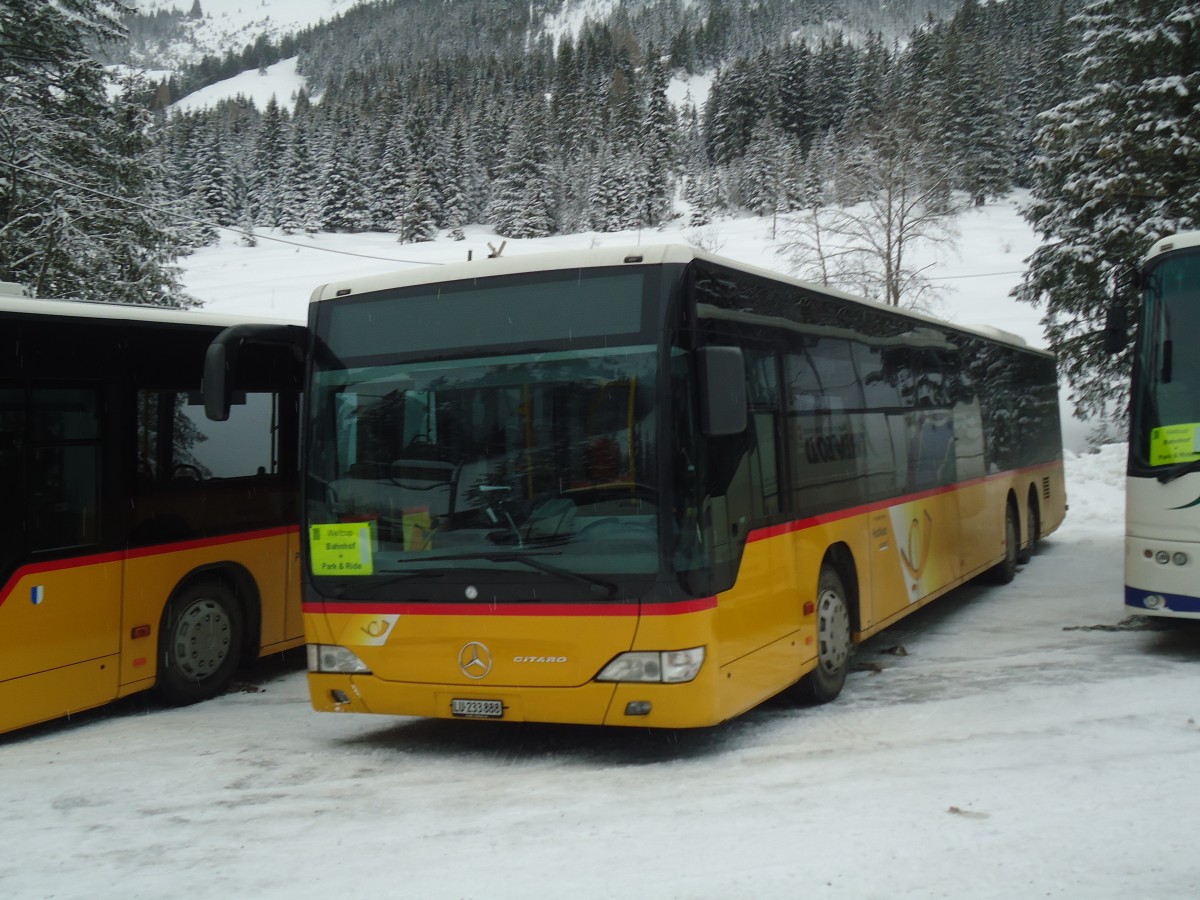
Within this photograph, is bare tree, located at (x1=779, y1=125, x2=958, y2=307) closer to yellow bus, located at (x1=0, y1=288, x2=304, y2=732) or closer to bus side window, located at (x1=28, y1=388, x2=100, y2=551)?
yellow bus, located at (x1=0, y1=288, x2=304, y2=732)

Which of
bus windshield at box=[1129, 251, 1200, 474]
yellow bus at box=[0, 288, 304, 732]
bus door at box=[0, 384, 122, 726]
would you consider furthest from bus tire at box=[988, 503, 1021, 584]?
bus door at box=[0, 384, 122, 726]

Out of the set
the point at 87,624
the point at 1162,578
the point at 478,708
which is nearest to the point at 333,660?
the point at 478,708

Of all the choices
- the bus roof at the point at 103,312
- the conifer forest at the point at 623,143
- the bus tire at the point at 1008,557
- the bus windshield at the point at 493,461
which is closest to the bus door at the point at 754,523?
the bus windshield at the point at 493,461

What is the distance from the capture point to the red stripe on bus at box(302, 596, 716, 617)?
612 centimetres

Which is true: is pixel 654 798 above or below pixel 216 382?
below

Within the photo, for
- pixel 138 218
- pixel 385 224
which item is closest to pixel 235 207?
pixel 385 224

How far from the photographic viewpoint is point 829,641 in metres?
7.97

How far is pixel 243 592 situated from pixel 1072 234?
23.7 metres

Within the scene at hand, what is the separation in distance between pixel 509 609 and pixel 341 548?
1.21 meters

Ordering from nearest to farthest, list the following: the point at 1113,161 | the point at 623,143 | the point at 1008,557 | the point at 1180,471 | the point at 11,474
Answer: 1. the point at 11,474
2. the point at 1180,471
3. the point at 1008,557
4. the point at 1113,161
5. the point at 623,143

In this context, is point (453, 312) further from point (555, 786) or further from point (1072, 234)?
point (1072, 234)

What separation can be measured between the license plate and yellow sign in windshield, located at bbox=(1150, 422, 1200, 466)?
5.65 m

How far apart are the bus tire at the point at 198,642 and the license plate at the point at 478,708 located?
10.3 ft

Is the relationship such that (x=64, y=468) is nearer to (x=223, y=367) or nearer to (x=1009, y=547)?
(x=223, y=367)
